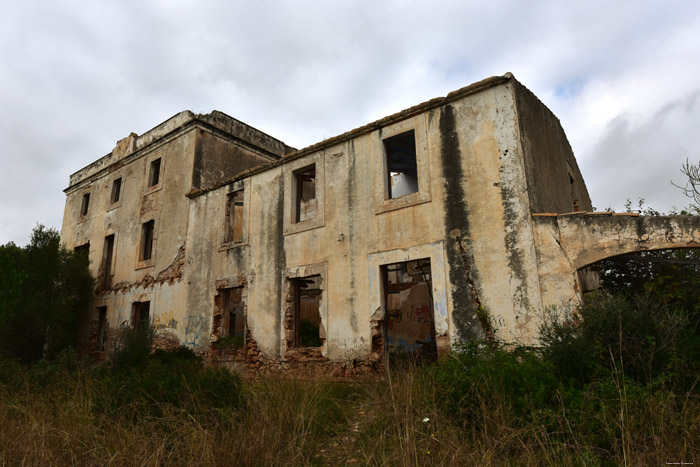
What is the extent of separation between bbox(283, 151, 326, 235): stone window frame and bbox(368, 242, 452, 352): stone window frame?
5.98 feet

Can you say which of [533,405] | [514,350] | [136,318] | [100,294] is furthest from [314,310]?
[533,405]

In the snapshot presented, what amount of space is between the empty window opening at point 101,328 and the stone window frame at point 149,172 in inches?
169

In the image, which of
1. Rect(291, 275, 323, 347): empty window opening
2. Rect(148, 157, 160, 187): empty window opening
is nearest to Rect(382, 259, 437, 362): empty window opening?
Rect(291, 275, 323, 347): empty window opening

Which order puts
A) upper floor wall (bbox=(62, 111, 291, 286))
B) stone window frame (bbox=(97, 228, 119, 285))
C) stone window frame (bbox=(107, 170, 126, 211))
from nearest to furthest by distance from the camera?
upper floor wall (bbox=(62, 111, 291, 286)) < stone window frame (bbox=(97, 228, 119, 285)) < stone window frame (bbox=(107, 170, 126, 211))

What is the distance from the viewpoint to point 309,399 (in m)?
5.40

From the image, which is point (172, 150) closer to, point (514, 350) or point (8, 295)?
point (8, 295)

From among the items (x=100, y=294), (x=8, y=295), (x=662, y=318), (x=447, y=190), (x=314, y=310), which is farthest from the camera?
(x=314, y=310)

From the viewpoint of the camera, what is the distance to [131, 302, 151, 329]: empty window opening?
43.3 ft

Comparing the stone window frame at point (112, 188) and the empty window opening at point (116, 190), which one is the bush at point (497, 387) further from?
the empty window opening at point (116, 190)

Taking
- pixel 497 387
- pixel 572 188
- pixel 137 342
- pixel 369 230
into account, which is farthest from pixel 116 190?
pixel 497 387

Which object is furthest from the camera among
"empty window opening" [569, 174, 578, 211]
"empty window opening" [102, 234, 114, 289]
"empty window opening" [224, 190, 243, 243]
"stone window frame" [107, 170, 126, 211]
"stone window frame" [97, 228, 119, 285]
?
"stone window frame" [107, 170, 126, 211]

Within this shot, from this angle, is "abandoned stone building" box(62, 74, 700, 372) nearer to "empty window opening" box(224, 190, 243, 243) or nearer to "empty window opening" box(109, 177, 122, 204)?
"empty window opening" box(224, 190, 243, 243)

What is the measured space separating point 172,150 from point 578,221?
1201 cm

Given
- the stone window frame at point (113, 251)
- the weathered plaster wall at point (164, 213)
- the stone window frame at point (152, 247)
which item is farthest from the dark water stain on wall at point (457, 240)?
the stone window frame at point (113, 251)
